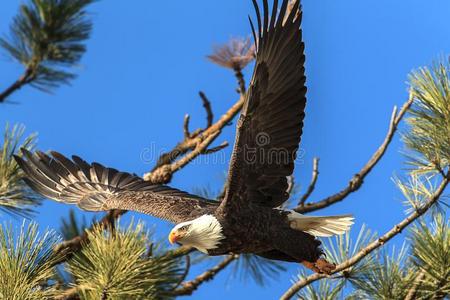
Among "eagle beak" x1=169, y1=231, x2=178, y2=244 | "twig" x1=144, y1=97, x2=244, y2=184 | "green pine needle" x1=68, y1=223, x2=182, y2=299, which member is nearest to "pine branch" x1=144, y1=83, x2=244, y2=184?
"twig" x1=144, y1=97, x2=244, y2=184

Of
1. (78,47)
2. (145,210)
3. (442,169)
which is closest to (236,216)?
(145,210)

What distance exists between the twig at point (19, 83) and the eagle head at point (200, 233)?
184 centimetres

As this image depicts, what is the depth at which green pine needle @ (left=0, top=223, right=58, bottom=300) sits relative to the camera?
3.35m

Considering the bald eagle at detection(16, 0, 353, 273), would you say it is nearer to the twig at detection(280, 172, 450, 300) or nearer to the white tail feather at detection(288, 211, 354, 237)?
the white tail feather at detection(288, 211, 354, 237)

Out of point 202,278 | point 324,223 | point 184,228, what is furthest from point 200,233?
point 202,278

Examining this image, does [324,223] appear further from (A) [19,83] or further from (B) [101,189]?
(A) [19,83]

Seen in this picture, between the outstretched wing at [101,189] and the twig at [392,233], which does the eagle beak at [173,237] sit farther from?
the twig at [392,233]

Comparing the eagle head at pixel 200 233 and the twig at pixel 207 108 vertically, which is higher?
the twig at pixel 207 108

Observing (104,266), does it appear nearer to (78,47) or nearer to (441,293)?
(441,293)

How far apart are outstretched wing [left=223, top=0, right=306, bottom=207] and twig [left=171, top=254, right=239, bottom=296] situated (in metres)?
0.90

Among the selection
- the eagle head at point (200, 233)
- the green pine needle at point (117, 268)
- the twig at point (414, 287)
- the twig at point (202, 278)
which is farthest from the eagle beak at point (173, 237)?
the twig at point (414, 287)

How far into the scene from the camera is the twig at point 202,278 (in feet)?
16.2

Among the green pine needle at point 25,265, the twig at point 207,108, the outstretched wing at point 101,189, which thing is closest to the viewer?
the green pine needle at point 25,265

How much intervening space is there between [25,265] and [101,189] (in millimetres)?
1873
